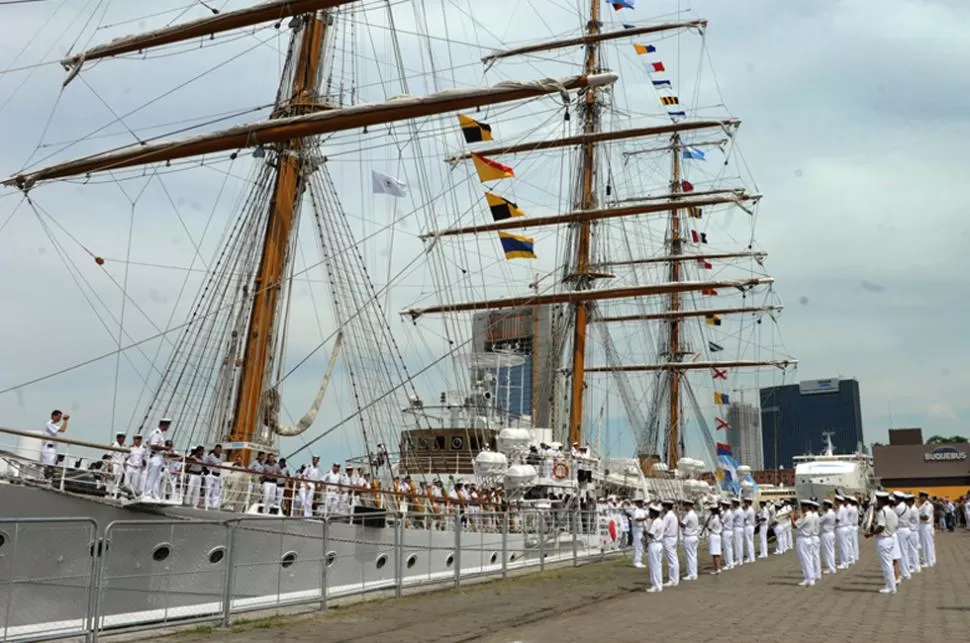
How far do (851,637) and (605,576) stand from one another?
888 centimetres

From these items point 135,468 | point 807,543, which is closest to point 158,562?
point 135,468

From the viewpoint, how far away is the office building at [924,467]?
7094cm

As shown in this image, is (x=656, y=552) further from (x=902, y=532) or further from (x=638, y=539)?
(x=902, y=532)

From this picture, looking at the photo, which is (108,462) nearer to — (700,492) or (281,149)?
(281,149)

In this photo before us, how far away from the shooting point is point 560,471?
25.5 metres

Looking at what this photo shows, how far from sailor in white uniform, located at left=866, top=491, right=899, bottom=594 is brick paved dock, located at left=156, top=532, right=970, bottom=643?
1.12ft

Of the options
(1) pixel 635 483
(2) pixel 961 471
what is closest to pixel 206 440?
(1) pixel 635 483

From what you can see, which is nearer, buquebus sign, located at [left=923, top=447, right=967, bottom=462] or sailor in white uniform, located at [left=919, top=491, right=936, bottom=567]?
sailor in white uniform, located at [left=919, top=491, right=936, bottom=567]

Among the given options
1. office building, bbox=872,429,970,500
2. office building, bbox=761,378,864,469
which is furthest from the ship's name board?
office building, bbox=872,429,970,500

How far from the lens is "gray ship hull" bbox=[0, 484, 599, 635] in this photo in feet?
28.5

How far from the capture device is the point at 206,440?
71.5ft

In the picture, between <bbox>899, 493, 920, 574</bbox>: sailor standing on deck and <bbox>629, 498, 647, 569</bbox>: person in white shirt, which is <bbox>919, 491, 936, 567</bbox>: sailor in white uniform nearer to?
<bbox>899, 493, 920, 574</bbox>: sailor standing on deck

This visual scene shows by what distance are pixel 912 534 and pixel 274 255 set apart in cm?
1583

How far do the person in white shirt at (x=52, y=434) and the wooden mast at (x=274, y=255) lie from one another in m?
5.15
